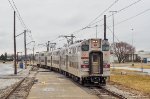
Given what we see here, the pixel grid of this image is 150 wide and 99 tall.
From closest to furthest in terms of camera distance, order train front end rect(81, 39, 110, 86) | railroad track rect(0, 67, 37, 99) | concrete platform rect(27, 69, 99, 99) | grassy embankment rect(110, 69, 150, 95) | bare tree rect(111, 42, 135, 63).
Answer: concrete platform rect(27, 69, 99, 99), railroad track rect(0, 67, 37, 99), grassy embankment rect(110, 69, 150, 95), train front end rect(81, 39, 110, 86), bare tree rect(111, 42, 135, 63)

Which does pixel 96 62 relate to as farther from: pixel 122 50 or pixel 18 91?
pixel 122 50

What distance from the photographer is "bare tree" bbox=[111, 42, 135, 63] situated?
541 ft

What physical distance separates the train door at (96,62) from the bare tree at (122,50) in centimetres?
13017

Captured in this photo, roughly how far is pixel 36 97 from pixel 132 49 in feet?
507

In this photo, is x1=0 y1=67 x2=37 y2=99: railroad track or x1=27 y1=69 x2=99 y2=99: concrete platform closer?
x1=27 y1=69 x2=99 y2=99: concrete platform

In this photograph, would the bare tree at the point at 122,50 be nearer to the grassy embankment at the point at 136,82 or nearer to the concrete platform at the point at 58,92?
the grassy embankment at the point at 136,82

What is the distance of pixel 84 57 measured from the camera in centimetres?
3098

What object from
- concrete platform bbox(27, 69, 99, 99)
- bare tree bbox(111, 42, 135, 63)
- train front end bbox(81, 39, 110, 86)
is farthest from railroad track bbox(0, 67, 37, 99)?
bare tree bbox(111, 42, 135, 63)

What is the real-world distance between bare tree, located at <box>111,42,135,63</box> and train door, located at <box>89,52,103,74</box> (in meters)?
130

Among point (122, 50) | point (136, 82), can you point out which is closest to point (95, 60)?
point (136, 82)

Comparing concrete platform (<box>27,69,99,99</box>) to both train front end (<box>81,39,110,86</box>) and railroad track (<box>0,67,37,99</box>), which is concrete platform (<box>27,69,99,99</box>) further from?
train front end (<box>81,39,110,86</box>)

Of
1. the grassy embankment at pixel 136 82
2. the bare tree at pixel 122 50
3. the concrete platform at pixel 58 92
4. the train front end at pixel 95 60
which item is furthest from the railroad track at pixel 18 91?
the bare tree at pixel 122 50

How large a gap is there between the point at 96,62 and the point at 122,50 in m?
137

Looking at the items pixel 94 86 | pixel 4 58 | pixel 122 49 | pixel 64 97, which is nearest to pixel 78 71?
pixel 94 86
